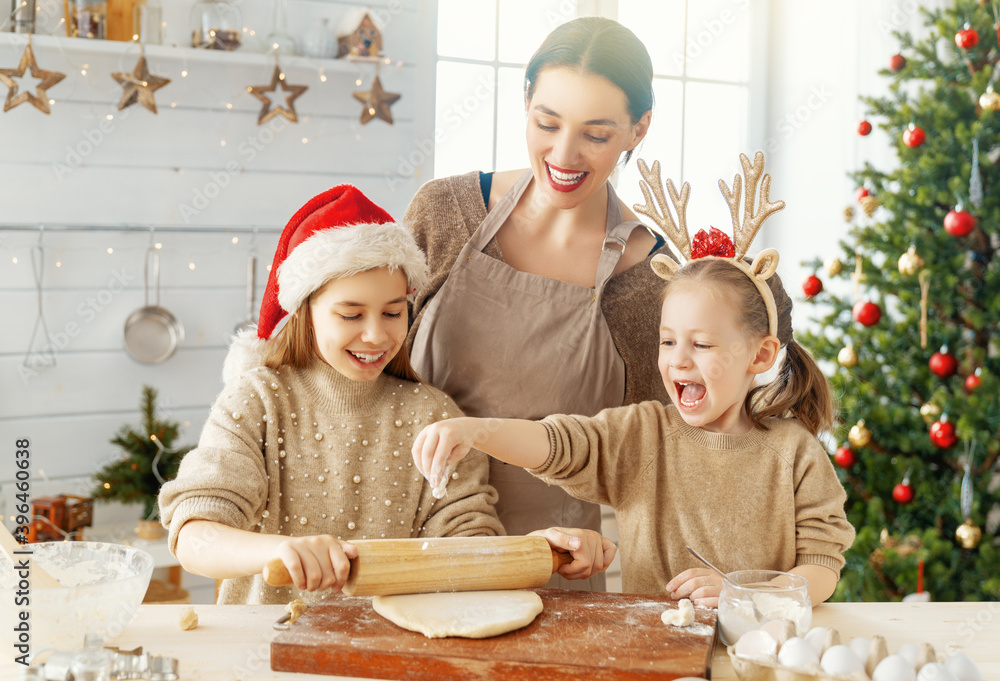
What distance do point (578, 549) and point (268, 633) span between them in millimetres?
399

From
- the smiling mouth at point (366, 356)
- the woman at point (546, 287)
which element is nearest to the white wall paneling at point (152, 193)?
the woman at point (546, 287)

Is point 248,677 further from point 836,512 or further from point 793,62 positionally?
point 793,62

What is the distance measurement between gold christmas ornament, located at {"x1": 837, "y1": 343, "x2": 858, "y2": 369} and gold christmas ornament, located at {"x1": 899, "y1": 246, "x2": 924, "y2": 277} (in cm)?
27

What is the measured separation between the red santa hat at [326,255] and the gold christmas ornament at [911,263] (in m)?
1.62

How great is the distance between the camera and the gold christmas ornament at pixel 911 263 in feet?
7.98

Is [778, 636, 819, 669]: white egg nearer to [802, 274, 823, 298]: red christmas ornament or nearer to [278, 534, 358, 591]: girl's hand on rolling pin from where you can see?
[278, 534, 358, 591]: girl's hand on rolling pin

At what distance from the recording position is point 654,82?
3.51 meters

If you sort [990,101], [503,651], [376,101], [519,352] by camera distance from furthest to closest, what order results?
1. [376,101]
2. [990,101]
3. [519,352]
4. [503,651]

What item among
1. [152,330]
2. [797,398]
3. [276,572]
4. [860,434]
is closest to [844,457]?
[860,434]

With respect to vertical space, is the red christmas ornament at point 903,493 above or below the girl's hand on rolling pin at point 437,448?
below

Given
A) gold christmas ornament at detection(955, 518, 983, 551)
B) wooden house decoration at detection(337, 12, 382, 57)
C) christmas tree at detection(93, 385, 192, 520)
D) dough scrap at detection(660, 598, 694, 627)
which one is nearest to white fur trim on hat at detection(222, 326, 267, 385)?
dough scrap at detection(660, 598, 694, 627)

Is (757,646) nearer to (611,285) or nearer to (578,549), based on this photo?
(578,549)

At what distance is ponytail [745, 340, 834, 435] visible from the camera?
137 centimetres

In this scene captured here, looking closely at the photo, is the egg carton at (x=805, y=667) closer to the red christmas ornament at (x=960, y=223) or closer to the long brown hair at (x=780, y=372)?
the long brown hair at (x=780, y=372)
